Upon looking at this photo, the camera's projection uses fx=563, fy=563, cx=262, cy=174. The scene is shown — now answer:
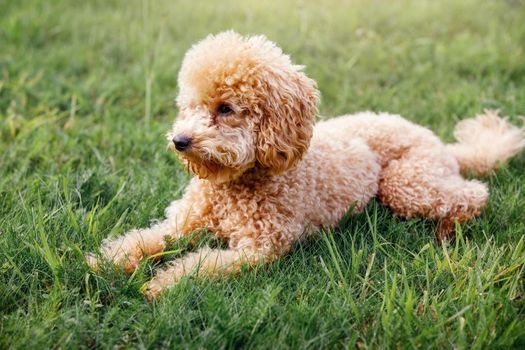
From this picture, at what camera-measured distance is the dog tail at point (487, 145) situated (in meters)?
4.01

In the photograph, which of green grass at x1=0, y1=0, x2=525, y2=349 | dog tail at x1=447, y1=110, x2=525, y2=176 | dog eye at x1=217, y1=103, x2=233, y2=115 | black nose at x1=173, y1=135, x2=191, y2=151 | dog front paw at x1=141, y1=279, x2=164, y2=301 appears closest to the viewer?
green grass at x1=0, y1=0, x2=525, y2=349

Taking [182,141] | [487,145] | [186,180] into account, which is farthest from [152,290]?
[487,145]

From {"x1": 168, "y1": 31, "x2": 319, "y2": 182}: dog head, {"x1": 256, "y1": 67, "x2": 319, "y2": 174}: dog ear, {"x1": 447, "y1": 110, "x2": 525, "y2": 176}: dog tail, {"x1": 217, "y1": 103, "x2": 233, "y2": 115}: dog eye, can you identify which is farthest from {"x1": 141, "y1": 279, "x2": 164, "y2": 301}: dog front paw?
{"x1": 447, "y1": 110, "x2": 525, "y2": 176}: dog tail

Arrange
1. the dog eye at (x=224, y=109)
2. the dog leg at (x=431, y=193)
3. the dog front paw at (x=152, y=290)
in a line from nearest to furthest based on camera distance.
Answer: the dog front paw at (x=152, y=290) < the dog eye at (x=224, y=109) < the dog leg at (x=431, y=193)

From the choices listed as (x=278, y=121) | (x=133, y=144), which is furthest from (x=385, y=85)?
(x=278, y=121)

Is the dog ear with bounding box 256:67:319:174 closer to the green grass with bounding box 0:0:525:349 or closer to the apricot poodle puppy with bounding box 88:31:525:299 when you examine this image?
the apricot poodle puppy with bounding box 88:31:525:299

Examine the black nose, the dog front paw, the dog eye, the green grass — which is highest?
the dog eye

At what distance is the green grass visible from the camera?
2410 mm

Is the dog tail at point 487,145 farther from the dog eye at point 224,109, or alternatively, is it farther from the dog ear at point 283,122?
the dog eye at point 224,109

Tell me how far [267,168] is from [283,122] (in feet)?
1.01

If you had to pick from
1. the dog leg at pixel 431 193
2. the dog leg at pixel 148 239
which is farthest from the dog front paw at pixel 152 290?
the dog leg at pixel 431 193

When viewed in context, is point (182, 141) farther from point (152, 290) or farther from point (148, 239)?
point (152, 290)

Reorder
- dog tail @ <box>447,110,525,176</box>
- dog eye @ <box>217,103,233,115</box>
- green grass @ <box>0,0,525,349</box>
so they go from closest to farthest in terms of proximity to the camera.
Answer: green grass @ <box>0,0,525,349</box>
dog eye @ <box>217,103,233,115</box>
dog tail @ <box>447,110,525,176</box>

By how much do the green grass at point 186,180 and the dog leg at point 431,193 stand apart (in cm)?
10
